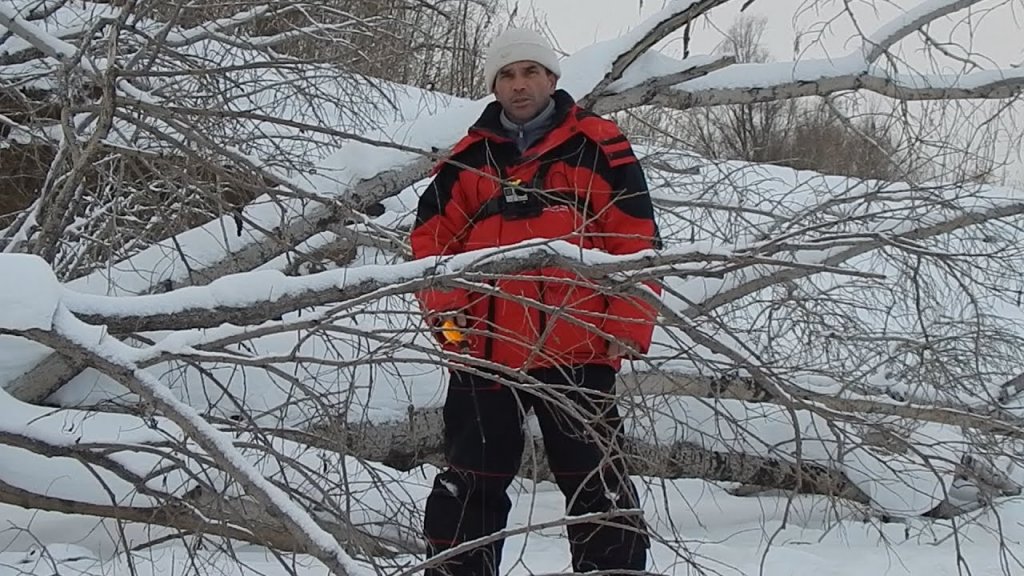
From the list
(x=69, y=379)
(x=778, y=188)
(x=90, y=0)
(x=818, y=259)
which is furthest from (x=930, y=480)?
(x=90, y=0)

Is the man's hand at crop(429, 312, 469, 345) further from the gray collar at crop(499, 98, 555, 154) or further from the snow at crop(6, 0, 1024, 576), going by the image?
the gray collar at crop(499, 98, 555, 154)

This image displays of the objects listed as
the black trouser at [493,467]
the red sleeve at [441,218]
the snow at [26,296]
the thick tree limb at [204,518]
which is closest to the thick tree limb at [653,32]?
the red sleeve at [441,218]

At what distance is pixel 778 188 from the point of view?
5109 millimetres

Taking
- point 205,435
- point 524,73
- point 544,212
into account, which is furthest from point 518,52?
point 205,435

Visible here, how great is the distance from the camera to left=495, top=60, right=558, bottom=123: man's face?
2719 millimetres

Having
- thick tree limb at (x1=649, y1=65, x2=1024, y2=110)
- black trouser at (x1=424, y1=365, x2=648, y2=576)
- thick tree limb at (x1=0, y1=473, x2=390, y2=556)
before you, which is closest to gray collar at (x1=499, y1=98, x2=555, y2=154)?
black trouser at (x1=424, y1=365, x2=648, y2=576)

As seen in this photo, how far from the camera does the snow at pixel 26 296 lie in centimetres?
167

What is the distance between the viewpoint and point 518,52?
108 inches

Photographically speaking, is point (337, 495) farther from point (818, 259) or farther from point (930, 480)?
point (930, 480)

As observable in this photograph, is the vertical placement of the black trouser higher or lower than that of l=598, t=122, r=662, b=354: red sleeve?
lower

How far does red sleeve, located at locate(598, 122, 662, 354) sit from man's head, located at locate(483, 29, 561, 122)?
0.22 metres

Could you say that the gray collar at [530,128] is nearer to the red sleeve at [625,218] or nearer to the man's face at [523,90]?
the man's face at [523,90]

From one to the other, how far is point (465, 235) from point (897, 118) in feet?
6.27

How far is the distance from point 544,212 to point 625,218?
0.20m
